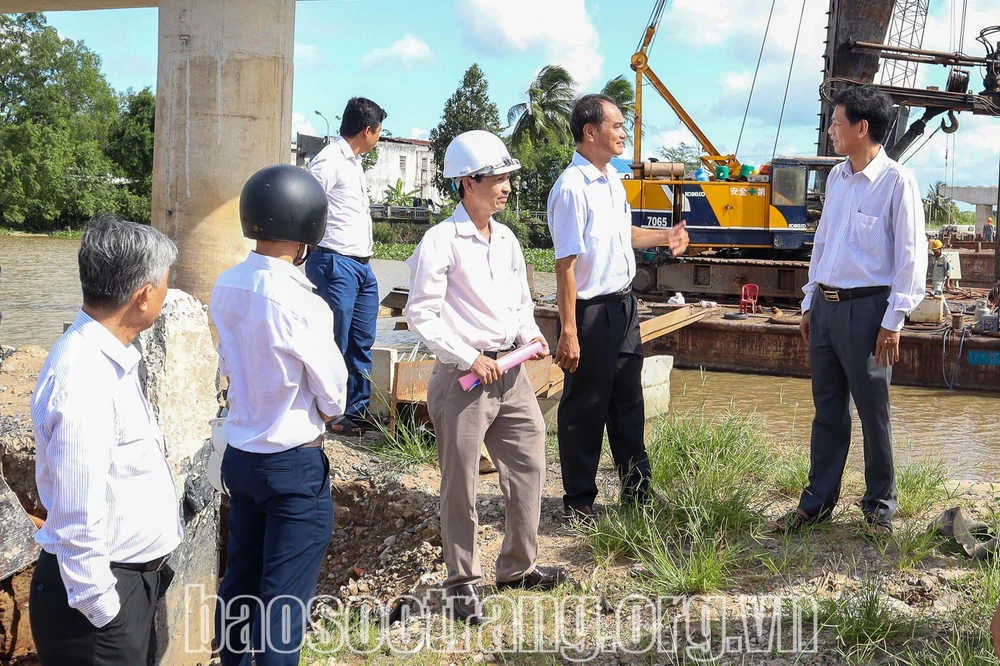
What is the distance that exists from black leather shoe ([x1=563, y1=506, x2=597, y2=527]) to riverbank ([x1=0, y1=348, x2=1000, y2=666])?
78 mm

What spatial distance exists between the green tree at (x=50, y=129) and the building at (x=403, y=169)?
1460 centimetres

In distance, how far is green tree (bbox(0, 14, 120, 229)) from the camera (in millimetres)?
51344

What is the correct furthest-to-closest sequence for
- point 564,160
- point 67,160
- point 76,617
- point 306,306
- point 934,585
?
1. point 67,160
2. point 564,160
3. point 934,585
4. point 306,306
5. point 76,617

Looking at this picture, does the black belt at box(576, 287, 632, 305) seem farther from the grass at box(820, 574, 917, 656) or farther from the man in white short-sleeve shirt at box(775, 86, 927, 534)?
the grass at box(820, 574, 917, 656)

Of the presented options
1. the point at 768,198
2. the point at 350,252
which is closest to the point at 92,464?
the point at 350,252

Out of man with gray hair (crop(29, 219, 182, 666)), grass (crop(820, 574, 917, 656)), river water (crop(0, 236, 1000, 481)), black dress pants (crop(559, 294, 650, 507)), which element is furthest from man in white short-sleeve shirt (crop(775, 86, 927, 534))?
man with gray hair (crop(29, 219, 182, 666))

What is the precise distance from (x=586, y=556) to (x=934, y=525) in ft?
4.81

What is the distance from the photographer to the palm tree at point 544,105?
4197cm

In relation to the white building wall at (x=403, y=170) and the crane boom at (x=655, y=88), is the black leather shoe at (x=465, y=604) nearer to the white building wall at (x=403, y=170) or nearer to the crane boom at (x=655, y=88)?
the crane boom at (x=655, y=88)

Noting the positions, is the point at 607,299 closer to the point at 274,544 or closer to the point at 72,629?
the point at 274,544

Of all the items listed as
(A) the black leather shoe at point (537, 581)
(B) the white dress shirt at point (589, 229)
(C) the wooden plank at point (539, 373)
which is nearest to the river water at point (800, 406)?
(C) the wooden plank at point (539, 373)

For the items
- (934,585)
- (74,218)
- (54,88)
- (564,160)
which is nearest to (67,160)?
(74,218)

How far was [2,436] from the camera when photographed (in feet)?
17.5

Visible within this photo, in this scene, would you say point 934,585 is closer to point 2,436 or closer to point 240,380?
point 240,380
